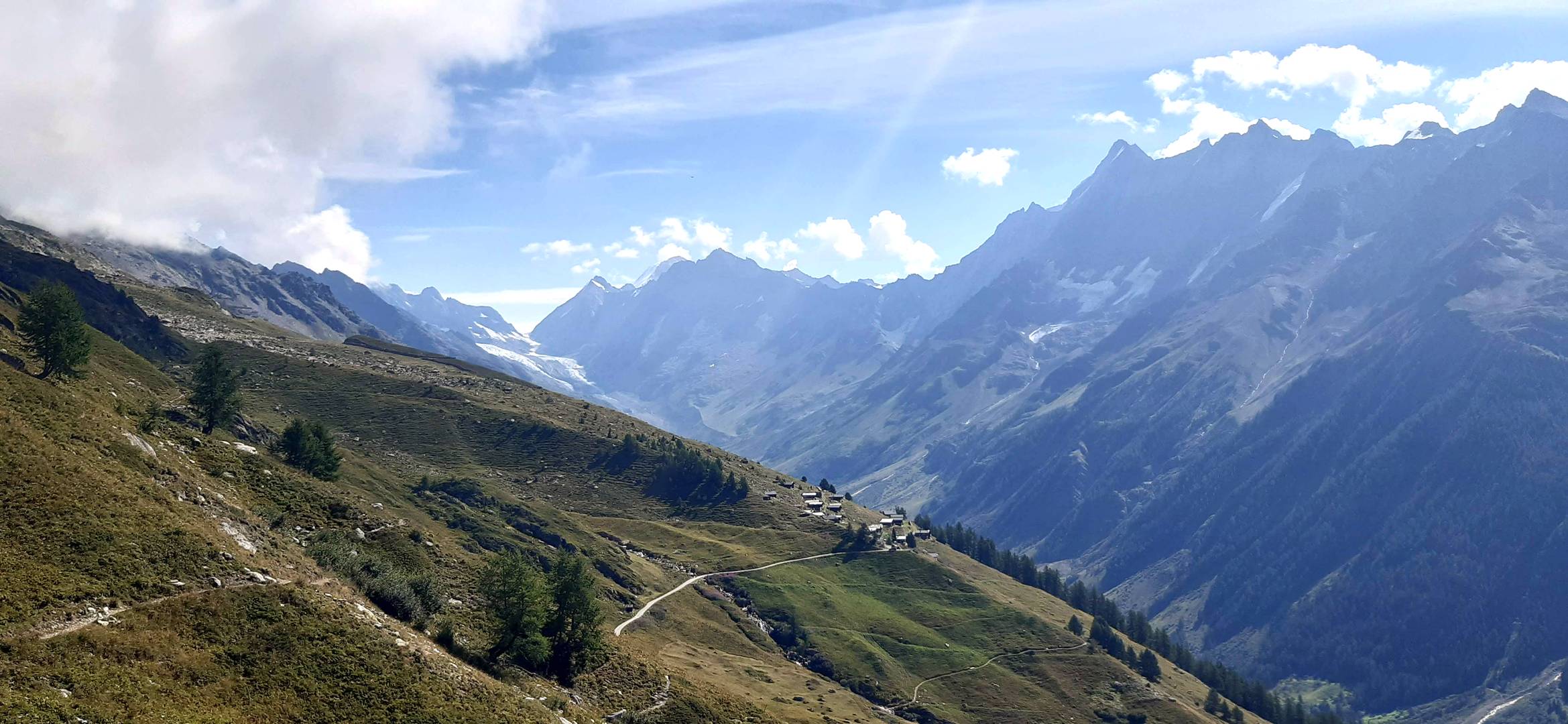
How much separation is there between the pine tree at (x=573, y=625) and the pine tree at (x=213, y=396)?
242 feet

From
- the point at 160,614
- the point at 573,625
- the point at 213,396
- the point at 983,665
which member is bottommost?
the point at 983,665

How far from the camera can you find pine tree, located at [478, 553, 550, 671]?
67.8 metres

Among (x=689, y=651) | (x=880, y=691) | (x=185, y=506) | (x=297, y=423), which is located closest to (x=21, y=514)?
(x=185, y=506)

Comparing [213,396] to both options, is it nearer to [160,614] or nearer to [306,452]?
[306,452]

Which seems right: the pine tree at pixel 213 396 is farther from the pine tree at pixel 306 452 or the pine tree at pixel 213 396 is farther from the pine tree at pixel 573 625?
the pine tree at pixel 573 625

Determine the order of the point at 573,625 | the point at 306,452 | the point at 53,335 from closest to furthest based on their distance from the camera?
the point at 573,625 < the point at 53,335 < the point at 306,452

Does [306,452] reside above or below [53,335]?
below

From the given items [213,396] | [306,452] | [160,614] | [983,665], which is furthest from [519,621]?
[983,665]

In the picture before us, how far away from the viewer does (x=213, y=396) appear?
4796 inches

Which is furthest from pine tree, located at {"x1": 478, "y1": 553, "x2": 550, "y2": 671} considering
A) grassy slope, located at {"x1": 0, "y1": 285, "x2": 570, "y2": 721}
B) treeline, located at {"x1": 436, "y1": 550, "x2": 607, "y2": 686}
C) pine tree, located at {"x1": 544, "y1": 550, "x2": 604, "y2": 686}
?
grassy slope, located at {"x1": 0, "y1": 285, "x2": 570, "y2": 721}

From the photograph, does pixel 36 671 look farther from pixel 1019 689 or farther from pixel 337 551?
pixel 1019 689

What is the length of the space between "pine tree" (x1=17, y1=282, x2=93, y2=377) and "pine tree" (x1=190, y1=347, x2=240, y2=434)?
1085 inches

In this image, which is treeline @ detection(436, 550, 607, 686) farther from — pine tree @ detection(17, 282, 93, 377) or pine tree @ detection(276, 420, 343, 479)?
pine tree @ detection(17, 282, 93, 377)

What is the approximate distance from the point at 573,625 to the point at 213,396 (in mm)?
79683
